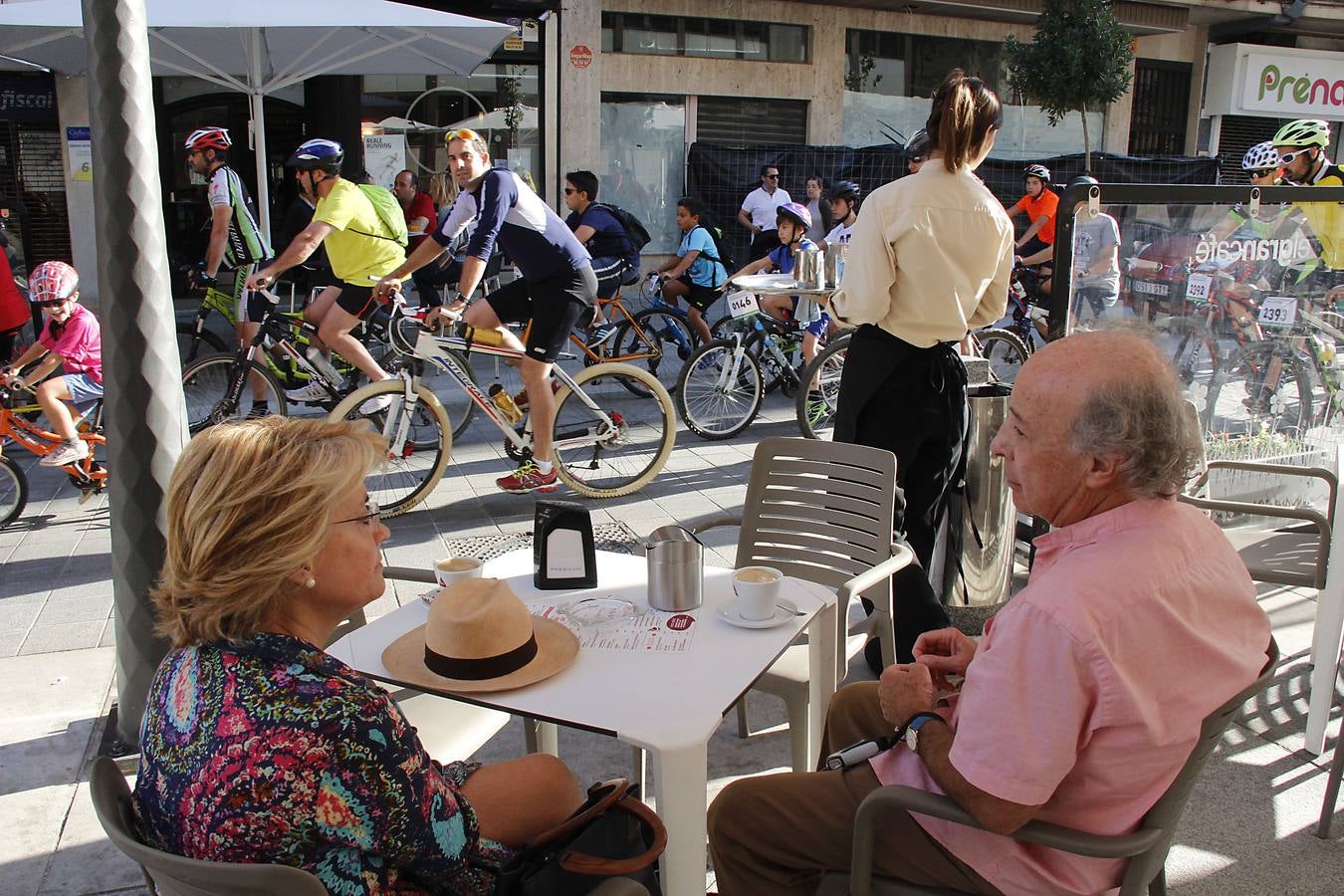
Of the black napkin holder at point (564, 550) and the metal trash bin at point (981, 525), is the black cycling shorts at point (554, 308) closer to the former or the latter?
the metal trash bin at point (981, 525)

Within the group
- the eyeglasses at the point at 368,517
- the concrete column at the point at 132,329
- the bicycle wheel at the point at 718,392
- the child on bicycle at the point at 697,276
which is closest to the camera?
the eyeglasses at the point at 368,517

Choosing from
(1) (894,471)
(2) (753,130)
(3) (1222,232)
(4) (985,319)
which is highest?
(2) (753,130)

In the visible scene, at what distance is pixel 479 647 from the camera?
2.11 m

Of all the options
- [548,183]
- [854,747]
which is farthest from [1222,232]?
[548,183]

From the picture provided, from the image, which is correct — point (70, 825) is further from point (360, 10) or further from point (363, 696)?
point (360, 10)

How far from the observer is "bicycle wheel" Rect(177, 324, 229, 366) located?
851cm

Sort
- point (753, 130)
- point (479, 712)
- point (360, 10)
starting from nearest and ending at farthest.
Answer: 1. point (479, 712)
2. point (360, 10)
3. point (753, 130)

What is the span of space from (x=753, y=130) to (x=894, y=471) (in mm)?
13023

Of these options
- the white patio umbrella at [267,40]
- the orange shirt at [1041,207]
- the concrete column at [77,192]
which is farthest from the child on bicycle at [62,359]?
the orange shirt at [1041,207]

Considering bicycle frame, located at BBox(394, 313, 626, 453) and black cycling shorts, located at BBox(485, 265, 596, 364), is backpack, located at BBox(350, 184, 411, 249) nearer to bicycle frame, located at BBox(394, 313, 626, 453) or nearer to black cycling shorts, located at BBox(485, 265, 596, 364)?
bicycle frame, located at BBox(394, 313, 626, 453)

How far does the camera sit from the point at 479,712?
264cm

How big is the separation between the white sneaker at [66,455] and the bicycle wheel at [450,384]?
1.69 meters

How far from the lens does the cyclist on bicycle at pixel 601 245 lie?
29.4 feet

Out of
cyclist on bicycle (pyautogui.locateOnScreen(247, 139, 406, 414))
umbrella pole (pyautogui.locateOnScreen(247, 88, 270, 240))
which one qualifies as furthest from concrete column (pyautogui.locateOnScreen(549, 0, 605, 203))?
cyclist on bicycle (pyautogui.locateOnScreen(247, 139, 406, 414))
